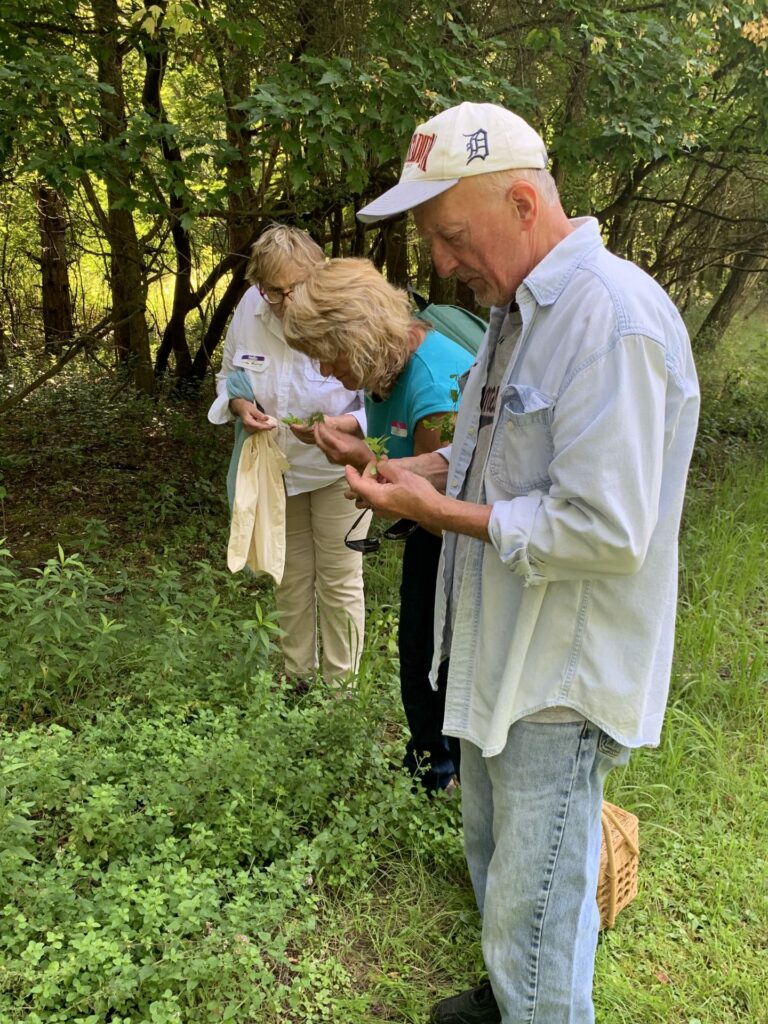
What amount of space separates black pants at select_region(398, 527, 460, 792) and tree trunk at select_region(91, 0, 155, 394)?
278 centimetres

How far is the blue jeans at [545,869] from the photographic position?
165 cm

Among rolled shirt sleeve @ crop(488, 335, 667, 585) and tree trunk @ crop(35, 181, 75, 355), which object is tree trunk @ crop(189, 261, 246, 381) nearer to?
tree trunk @ crop(35, 181, 75, 355)

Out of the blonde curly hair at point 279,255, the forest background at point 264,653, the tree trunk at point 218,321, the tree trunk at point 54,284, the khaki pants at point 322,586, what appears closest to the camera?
the forest background at point 264,653

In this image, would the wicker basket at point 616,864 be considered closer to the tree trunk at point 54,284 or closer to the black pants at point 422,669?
the black pants at point 422,669

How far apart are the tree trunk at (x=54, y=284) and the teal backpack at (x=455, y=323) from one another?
6986 mm

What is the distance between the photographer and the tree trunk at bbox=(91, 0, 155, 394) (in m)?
4.28

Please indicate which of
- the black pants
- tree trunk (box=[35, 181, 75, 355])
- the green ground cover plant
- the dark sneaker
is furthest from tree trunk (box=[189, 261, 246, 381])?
the dark sneaker

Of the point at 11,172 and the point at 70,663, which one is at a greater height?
the point at 11,172

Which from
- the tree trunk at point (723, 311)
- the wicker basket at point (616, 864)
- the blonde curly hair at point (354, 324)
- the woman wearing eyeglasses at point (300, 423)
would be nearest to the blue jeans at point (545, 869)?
the wicker basket at point (616, 864)

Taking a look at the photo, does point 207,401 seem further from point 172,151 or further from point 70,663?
point 70,663

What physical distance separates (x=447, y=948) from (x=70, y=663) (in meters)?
1.81

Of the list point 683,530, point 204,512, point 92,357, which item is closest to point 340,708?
point 204,512

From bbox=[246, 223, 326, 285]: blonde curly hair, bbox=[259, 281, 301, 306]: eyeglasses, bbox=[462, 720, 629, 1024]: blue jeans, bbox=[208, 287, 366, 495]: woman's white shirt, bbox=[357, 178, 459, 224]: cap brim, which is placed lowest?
bbox=[462, 720, 629, 1024]: blue jeans

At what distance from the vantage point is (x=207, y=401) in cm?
825
